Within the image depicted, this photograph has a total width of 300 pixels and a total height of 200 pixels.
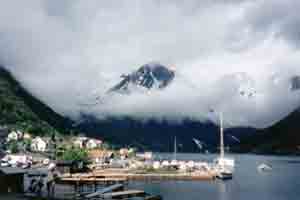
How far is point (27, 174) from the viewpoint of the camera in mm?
89062

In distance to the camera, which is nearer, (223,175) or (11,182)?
(11,182)

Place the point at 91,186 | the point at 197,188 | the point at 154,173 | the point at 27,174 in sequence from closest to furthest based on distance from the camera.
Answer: the point at 27,174 < the point at 91,186 < the point at 197,188 < the point at 154,173

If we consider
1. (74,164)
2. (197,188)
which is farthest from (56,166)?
(197,188)

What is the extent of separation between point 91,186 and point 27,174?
4118 centimetres

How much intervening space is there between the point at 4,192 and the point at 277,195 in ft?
237

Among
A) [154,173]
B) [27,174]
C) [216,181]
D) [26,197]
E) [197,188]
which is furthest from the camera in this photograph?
[154,173]

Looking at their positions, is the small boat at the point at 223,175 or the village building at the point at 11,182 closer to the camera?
the village building at the point at 11,182

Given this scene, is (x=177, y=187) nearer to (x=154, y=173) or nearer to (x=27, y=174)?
(x=154, y=173)

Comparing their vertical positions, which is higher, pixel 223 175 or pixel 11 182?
pixel 11 182

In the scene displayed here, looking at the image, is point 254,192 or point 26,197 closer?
point 26,197

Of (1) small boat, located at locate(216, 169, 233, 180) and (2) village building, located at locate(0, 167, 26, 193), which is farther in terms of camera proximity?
(1) small boat, located at locate(216, 169, 233, 180)

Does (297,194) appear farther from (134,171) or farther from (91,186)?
(134,171)

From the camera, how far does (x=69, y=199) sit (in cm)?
8231

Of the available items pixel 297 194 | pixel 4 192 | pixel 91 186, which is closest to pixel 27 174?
pixel 4 192
